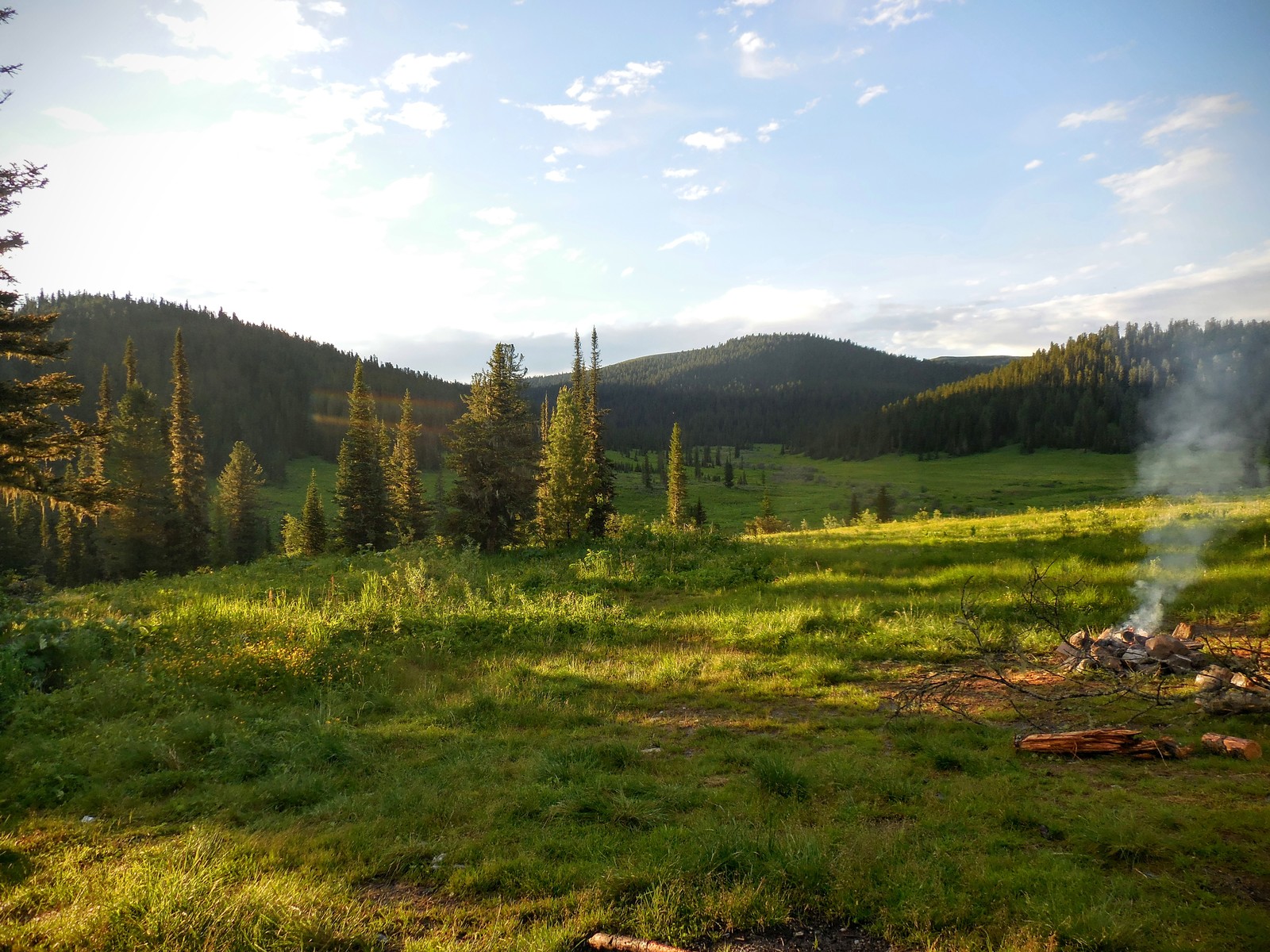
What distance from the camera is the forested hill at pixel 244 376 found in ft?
407

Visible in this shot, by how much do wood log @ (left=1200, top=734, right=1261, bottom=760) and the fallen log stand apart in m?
0.27

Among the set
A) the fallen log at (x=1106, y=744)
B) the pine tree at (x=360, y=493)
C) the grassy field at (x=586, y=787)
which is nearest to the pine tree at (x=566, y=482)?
the pine tree at (x=360, y=493)

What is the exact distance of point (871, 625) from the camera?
37.8 feet

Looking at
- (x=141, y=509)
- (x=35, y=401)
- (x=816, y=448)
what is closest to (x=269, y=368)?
(x=141, y=509)

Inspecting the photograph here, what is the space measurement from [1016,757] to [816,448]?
155366 millimetres

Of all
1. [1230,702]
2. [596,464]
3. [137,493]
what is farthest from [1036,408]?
[137,493]

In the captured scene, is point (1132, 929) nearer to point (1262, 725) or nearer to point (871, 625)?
point (1262, 725)

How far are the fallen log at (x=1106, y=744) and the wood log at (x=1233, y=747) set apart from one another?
0.27m

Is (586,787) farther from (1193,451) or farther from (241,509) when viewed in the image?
(241,509)

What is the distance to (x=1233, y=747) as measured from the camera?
5.73m

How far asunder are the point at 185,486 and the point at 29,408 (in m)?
34.5

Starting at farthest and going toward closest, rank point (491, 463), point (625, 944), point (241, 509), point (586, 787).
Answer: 1. point (241, 509)
2. point (491, 463)
3. point (586, 787)
4. point (625, 944)

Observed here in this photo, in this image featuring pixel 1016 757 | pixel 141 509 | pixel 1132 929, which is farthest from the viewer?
pixel 141 509

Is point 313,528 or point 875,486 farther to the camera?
point 875,486
